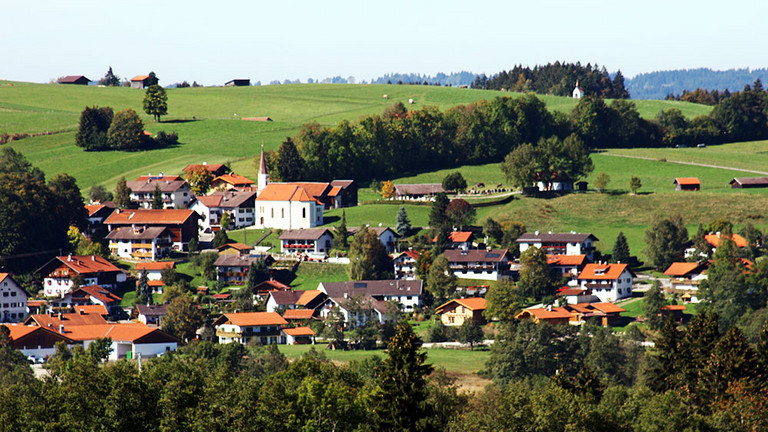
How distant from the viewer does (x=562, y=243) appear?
116 m

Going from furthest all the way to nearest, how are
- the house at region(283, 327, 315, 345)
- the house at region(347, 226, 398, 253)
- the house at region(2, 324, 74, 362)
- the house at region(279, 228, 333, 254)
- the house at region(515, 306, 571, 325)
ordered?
the house at region(279, 228, 333, 254)
the house at region(347, 226, 398, 253)
the house at region(283, 327, 315, 345)
the house at region(515, 306, 571, 325)
the house at region(2, 324, 74, 362)

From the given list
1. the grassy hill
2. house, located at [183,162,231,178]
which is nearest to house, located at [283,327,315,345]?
house, located at [183,162,231,178]

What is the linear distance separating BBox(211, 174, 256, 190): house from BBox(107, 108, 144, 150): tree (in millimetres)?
23580

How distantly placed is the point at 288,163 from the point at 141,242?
2807 cm

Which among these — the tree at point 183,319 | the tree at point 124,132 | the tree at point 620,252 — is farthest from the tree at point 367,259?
the tree at point 124,132

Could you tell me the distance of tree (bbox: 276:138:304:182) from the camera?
146 m

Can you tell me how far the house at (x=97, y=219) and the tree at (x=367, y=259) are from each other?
32.2m

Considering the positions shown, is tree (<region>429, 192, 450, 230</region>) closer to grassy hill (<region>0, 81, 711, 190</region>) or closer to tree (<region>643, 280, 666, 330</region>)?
tree (<region>643, 280, 666, 330</region>)

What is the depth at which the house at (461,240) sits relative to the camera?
118 m

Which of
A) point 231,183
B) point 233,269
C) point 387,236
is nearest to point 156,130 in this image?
point 231,183

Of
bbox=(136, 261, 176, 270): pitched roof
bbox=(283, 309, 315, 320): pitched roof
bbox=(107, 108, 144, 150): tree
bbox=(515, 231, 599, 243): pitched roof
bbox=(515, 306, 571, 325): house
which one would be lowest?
bbox=(283, 309, 315, 320): pitched roof

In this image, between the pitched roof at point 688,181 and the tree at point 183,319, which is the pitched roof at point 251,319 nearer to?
the tree at point 183,319

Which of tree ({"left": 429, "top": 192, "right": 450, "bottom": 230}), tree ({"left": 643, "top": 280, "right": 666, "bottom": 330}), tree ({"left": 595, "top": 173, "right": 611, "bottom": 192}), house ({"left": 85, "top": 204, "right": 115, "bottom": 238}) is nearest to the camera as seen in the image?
tree ({"left": 643, "top": 280, "right": 666, "bottom": 330})

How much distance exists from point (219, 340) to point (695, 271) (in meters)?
43.5
